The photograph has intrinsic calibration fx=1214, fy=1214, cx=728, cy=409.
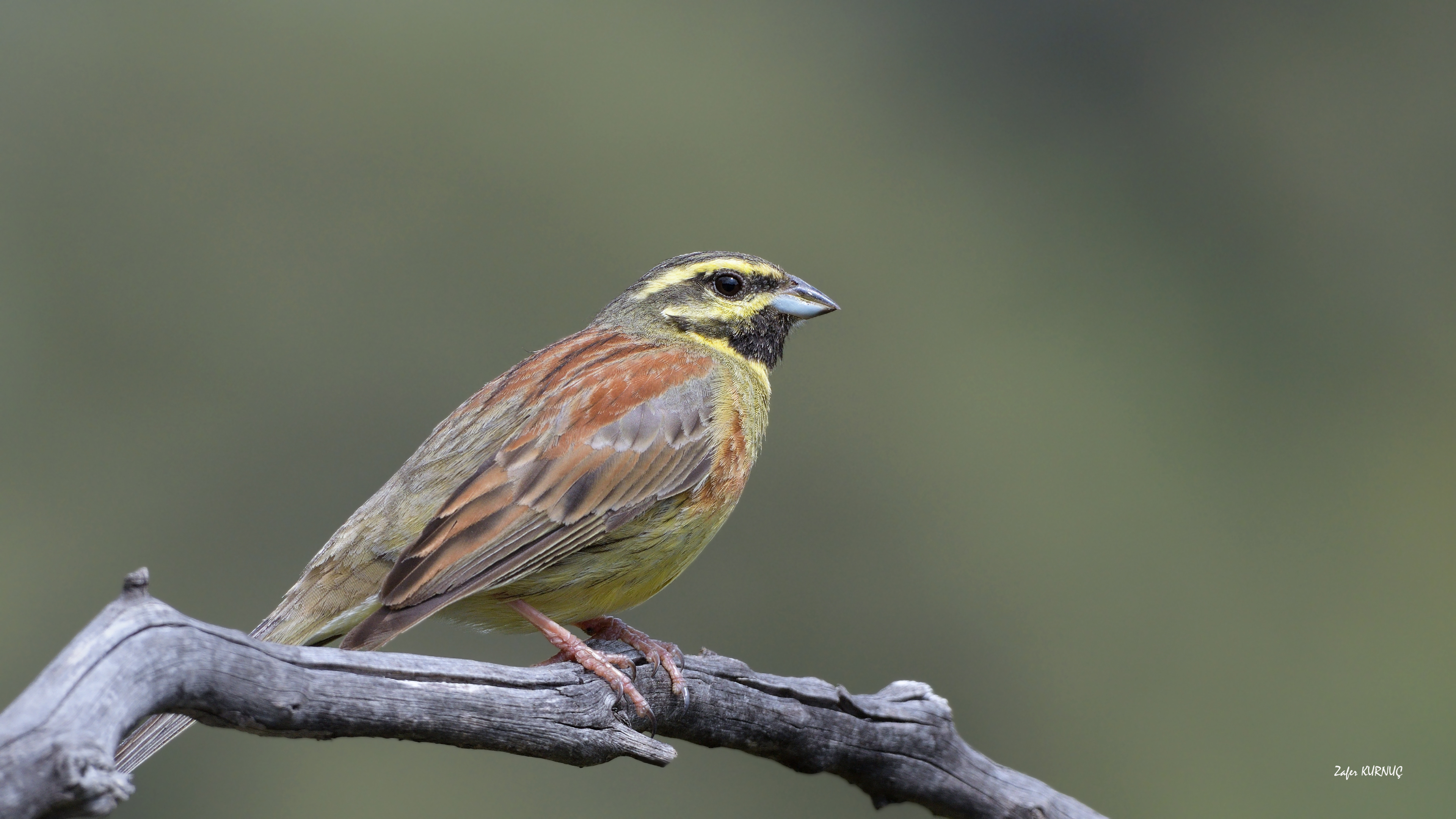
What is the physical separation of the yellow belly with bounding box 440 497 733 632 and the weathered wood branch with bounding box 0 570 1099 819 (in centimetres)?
27

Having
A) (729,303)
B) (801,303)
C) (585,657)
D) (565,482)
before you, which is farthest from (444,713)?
(801,303)

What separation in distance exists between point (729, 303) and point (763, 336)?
255 mm

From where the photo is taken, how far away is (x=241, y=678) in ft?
11.2

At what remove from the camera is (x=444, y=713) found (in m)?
3.87

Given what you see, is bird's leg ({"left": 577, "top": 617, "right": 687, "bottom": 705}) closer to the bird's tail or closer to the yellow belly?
the yellow belly

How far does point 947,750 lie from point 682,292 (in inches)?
107

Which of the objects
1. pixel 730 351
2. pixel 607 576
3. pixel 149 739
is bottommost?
pixel 149 739

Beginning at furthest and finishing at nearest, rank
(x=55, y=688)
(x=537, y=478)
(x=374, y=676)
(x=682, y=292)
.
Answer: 1. (x=682, y=292)
2. (x=537, y=478)
3. (x=374, y=676)
4. (x=55, y=688)

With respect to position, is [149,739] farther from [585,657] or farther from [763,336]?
[763,336]

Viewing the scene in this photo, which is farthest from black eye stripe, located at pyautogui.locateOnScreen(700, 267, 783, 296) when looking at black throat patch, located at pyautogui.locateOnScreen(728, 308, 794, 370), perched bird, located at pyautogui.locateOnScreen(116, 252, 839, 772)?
perched bird, located at pyautogui.locateOnScreen(116, 252, 839, 772)

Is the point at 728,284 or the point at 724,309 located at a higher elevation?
the point at 728,284

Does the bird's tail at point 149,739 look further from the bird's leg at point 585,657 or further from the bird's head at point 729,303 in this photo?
the bird's head at point 729,303

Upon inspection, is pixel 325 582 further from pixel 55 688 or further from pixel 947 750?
pixel 947 750

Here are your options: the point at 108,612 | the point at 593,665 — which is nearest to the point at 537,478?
the point at 593,665
